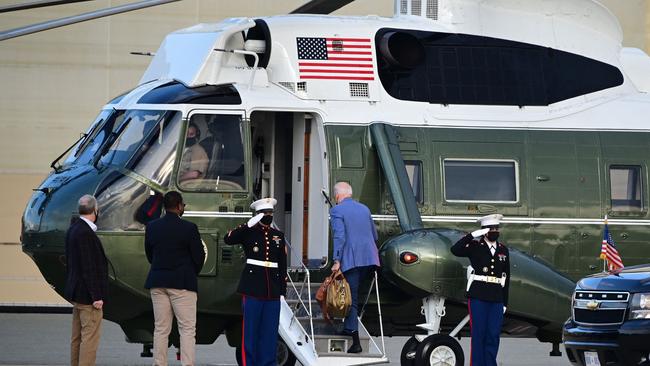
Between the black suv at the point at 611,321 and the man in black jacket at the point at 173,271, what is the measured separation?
3.44 metres

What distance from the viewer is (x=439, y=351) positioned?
14539mm

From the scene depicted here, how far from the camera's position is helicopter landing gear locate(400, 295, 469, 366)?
14493 millimetres

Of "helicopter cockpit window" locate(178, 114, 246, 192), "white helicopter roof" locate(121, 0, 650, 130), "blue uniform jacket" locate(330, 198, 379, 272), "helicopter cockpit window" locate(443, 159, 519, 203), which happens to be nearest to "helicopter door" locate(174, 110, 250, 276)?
"helicopter cockpit window" locate(178, 114, 246, 192)

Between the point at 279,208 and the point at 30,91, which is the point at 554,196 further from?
the point at 30,91

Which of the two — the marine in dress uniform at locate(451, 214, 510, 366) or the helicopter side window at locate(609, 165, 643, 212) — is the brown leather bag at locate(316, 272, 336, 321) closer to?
the marine in dress uniform at locate(451, 214, 510, 366)

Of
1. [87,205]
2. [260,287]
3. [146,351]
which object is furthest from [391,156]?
[87,205]

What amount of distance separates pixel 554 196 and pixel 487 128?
103 centimetres

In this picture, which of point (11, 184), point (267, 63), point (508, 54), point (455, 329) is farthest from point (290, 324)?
point (11, 184)

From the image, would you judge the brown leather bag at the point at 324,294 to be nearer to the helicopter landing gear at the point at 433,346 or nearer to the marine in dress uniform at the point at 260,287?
the marine in dress uniform at the point at 260,287

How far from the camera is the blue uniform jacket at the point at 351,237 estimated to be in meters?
14.2

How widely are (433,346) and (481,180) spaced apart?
6.42 feet

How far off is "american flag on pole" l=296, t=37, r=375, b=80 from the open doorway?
0.50 m

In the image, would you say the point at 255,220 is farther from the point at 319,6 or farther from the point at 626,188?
the point at 626,188

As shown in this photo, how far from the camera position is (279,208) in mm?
15883
